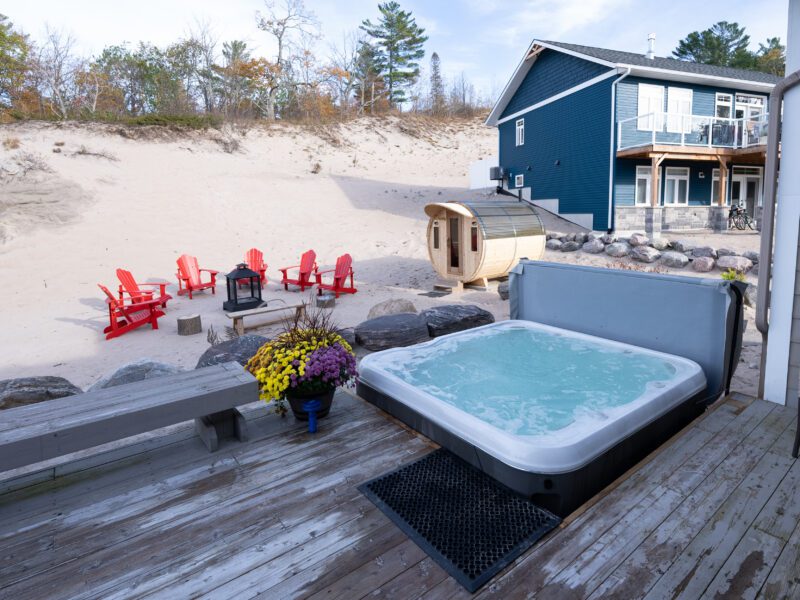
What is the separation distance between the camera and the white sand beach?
7375 millimetres

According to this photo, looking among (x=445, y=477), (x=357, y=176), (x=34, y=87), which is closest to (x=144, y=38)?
(x=34, y=87)

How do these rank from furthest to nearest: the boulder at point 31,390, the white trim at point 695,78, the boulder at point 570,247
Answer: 1. the white trim at point 695,78
2. the boulder at point 570,247
3. the boulder at point 31,390

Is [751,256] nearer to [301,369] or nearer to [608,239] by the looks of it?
[608,239]

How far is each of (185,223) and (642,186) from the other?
14.0 meters

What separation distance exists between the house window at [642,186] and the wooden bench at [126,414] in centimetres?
1410

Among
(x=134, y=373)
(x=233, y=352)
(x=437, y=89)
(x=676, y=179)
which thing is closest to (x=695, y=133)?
(x=676, y=179)

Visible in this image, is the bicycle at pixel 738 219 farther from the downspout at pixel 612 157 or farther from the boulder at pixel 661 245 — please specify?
the boulder at pixel 661 245

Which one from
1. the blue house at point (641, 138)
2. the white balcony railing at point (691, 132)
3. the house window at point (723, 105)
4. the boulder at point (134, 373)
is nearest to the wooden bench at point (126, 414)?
the boulder at point (134, 373)

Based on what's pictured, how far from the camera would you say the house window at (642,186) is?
551 inches

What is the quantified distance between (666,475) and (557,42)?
54.2 ft

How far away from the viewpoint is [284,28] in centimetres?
2539

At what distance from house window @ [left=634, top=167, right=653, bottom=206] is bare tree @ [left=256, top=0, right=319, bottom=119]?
18288mm

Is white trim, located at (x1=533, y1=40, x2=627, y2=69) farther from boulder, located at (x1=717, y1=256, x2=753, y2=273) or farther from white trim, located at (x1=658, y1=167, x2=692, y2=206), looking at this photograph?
boulder, located at (x1=717, y1=256, x2=753, y2=273)

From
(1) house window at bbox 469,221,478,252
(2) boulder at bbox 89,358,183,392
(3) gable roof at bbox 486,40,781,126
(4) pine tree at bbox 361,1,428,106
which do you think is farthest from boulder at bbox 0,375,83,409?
(4) pine tree at bbox 361,1,428,106
